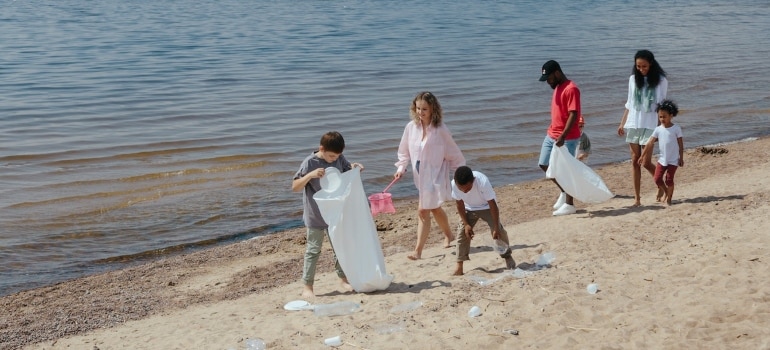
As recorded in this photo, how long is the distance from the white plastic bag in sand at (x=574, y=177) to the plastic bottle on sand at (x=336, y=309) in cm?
286

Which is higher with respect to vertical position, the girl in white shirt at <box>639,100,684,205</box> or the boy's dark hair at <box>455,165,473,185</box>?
the boy's dark hair at <box>455,165,473,185</box>

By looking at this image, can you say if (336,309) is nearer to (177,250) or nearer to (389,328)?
(389,328)

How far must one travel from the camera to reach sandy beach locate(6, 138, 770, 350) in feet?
20.2

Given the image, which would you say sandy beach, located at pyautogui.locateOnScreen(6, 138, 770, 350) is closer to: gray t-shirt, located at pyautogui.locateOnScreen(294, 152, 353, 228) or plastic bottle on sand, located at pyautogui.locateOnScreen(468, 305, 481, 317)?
plastic bottle on sand, located at pyautogui.locateOnScreen(468, 305, 481, 317)

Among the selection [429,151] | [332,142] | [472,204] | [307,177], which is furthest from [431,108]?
[307,177]

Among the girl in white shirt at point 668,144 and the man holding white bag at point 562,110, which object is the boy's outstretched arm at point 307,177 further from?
the girl in white shirt at point 668,144

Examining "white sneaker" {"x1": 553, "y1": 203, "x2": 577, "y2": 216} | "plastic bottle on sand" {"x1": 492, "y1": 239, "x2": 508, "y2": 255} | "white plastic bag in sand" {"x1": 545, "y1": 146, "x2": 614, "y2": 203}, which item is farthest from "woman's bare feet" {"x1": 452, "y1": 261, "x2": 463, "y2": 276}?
"white sneaker" {"x1": 553, "y1": 203, "x2": 577, "y2": 216}

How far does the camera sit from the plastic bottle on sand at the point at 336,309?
22.8ft

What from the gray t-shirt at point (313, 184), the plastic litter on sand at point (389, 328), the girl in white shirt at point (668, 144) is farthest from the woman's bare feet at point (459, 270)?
the girl in white shirt at point (668, 144)

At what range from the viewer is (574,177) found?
908 centimetres

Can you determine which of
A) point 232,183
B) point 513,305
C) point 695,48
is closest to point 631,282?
point 513,305

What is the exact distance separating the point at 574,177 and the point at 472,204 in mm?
2028

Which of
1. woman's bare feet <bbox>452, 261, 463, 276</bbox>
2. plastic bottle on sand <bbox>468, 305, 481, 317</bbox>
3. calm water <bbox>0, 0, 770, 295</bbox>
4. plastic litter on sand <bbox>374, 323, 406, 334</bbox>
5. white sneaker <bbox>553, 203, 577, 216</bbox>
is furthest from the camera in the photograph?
calm water <bbox>0, 0, 770, 295</bbox>

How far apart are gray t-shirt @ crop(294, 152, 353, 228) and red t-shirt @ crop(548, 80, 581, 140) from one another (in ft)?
8.39
